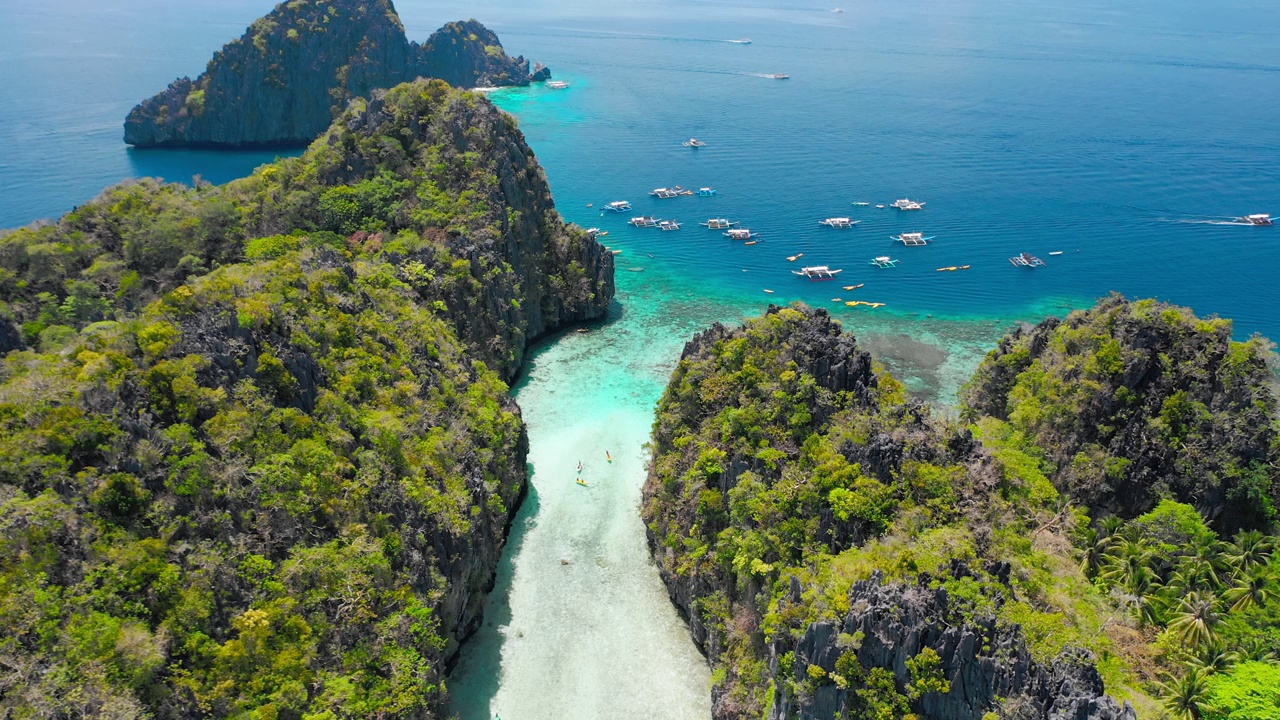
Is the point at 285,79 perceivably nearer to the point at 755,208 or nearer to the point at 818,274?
the point at 755,208

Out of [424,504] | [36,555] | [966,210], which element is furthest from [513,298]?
[966,210]

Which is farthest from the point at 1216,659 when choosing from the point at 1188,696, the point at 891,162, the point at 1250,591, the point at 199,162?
the point at 199,162

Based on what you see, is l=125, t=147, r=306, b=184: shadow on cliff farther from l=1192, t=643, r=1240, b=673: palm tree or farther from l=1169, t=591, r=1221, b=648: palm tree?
l=1192, t=643, r=1240, b=673: palm tree

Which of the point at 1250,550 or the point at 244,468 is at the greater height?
the point at 244,468

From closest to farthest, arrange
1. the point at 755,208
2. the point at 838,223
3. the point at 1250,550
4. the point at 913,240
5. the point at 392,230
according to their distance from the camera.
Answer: the point at 1250,550 < the point at 392,230 < the point at 913,240 < the point at 838,223 < the point at 755,208

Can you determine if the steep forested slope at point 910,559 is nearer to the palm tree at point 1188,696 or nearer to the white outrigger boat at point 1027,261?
the palm tree at point 1188,696

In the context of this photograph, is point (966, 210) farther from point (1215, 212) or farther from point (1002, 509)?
point (1002, 509)

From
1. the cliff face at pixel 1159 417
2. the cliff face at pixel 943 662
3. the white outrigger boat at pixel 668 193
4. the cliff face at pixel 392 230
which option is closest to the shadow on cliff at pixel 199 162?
the cliff face at pixel 392 230
